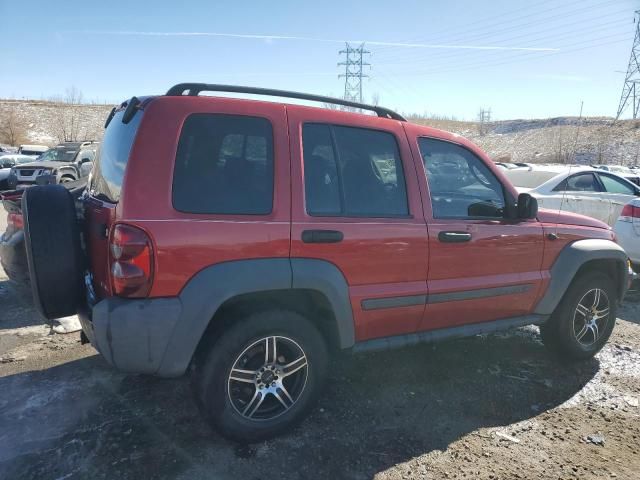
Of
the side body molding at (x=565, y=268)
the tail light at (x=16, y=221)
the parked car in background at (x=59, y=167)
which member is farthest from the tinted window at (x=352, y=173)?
the parked car in background at (x=59, y=167)

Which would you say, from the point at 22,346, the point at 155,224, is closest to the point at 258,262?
the point at 155,224

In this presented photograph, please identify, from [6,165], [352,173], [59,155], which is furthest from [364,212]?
[6,165]

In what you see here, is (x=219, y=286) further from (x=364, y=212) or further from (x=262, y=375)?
(x=364, y=212)

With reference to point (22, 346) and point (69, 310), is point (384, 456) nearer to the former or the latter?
point (69, 310)

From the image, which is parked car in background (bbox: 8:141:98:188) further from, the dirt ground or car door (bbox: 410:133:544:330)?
car door (bbox: 410:133:544:330)

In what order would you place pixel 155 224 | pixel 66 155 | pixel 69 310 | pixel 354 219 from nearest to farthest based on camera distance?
pixel 155 224, pixel 69 310, pixel 354 219, pixel 66 155

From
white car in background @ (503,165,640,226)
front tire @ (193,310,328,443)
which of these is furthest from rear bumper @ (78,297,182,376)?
white car in background @ (503,165,640,226)

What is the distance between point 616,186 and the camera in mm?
8430

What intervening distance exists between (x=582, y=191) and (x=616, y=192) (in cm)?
73

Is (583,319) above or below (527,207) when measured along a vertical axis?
below

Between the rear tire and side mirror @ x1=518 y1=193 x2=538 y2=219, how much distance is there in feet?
3.22

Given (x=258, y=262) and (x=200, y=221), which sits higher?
(x=200, y=221)

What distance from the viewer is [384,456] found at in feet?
9.05

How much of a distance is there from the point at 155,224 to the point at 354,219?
1.19 meters
